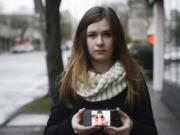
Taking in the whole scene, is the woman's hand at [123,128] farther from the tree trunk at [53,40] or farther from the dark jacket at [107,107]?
the tree trunk at [53,40]

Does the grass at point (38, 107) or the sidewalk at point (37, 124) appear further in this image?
the grass at point (38, 107)

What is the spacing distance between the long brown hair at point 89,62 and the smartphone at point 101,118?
5.5 inches

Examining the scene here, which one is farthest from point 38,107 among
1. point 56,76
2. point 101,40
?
point 101,40

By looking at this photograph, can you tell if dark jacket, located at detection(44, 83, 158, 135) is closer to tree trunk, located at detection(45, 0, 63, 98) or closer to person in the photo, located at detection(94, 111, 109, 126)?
person in the photo, located at detection(94, 111, 109, 126)

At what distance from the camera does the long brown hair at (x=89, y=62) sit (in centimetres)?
256

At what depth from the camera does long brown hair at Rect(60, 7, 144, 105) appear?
2562 mm

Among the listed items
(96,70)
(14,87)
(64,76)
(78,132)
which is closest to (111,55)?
(96,70)

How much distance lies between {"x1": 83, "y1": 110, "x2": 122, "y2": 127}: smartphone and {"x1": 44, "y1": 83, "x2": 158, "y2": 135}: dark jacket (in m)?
0.10

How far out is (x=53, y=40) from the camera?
10.5 m

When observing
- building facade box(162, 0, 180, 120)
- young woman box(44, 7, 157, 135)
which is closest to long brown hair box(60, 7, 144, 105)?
young woman box(44, 7, 157, 135)

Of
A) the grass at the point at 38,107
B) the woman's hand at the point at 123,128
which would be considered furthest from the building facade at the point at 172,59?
the woman's hand at the point at 123,128

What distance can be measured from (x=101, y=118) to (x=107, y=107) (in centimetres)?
15

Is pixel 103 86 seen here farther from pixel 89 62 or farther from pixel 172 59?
pixel 172 59

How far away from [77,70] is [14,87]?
15.8m
